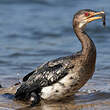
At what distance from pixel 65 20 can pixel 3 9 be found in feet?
11.8

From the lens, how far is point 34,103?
8.88 meters

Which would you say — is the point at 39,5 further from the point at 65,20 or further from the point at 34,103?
the point at 34,103

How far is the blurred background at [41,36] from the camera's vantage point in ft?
38.7

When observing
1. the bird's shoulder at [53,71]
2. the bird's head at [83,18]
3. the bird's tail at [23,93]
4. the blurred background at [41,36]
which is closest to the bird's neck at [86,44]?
the bird's head at [83,18]

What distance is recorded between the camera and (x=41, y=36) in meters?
16.1

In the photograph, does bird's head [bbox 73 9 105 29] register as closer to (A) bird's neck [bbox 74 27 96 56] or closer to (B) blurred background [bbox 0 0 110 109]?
(A) bird's neck [bbox 74 27 96 56]

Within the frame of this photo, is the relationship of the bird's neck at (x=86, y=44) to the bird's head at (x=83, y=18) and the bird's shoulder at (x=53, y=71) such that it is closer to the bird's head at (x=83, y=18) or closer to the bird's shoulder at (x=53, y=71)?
the bird's head at (x=83, y=18)

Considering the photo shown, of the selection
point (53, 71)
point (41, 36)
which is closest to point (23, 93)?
point (53, 71)

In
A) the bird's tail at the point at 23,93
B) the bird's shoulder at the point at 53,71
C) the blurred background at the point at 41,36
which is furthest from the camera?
the blurred background at the point at 41,36

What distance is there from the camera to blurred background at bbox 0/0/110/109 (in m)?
11.8

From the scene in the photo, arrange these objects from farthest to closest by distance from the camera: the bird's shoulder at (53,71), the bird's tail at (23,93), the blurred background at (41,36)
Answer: the blurred background at (41,36), the bird's tail at (23,93), the bird's shoulder at (53,71)

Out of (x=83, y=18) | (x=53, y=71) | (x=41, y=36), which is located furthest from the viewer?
(x=41, y=36)

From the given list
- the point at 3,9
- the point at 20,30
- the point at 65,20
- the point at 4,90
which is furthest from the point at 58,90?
the point at 3,9

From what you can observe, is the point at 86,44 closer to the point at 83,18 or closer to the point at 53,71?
the point at 83,18
